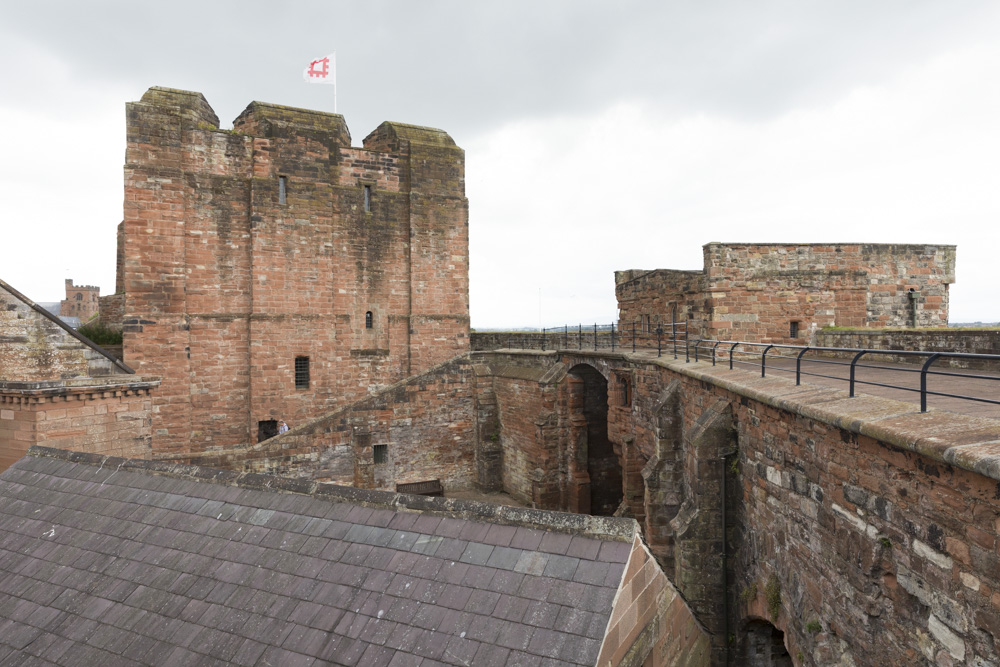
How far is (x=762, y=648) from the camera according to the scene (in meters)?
8.02

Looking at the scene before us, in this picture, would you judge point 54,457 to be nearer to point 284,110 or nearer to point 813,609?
point 813,609

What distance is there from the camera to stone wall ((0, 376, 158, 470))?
31.6 ft

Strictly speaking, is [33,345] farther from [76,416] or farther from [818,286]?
[818,286]

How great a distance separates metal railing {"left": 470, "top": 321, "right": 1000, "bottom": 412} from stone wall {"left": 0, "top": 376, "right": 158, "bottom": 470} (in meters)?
10.9

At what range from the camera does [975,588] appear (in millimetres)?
3555

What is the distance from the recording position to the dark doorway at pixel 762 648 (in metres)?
7.96

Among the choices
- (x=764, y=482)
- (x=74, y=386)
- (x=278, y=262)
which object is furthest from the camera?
(x=278, y=262)

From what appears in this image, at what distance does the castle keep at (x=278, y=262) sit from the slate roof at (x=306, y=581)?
38.4 ft

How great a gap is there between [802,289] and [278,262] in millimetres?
15635

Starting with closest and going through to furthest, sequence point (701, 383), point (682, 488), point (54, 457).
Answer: point (54, 457), point (701, 383), point (682, 488)

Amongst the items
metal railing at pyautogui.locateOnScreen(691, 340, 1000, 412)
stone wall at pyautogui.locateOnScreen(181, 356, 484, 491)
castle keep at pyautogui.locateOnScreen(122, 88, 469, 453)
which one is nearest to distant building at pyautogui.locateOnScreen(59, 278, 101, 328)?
castle keep at pyautogui.locateOnScreen(122, 88, 469, 453)


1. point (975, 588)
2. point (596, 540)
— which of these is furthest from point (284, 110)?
point (975, 588)

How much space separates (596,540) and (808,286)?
42.1ft

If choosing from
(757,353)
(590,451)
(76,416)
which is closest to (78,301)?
(76,416)
